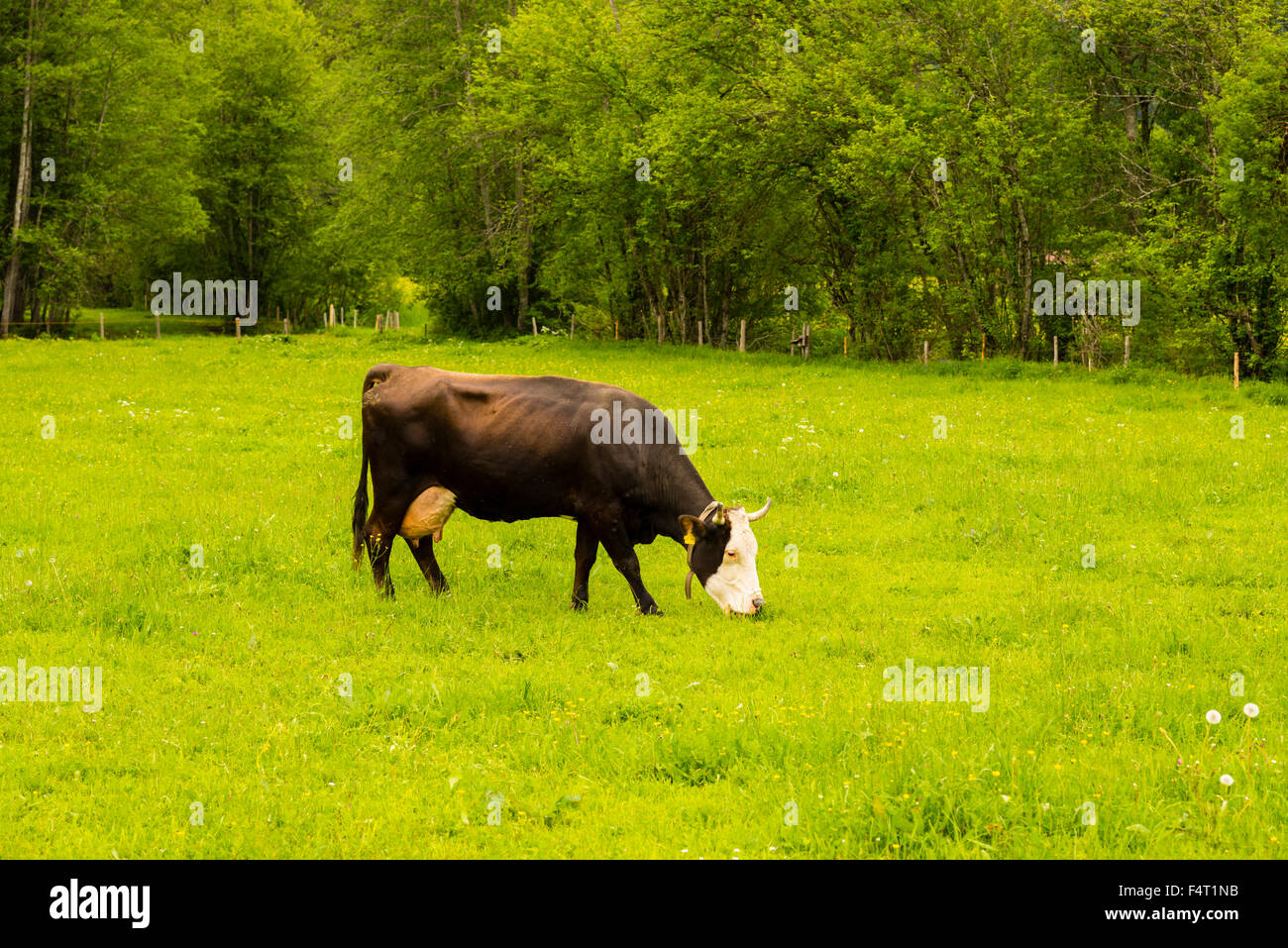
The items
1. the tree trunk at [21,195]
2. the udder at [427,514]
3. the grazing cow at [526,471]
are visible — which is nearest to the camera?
the grazing cow at [526,471]

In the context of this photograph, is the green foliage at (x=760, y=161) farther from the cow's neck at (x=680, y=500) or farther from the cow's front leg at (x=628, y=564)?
the cow's front leg at (x=628, y=564)

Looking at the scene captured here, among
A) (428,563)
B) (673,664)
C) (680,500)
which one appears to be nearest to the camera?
(673,664)

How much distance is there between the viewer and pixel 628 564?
12.4 metres

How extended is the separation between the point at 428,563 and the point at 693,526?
307 centimetres

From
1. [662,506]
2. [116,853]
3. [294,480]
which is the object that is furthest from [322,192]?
[116,853]

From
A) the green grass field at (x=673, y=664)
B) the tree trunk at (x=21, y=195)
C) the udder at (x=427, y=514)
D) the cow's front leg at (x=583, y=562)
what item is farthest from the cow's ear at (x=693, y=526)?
the tree trunk at (x=21, y=195)

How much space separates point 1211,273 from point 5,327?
148 ft

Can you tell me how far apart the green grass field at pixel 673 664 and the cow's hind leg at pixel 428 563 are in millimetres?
208

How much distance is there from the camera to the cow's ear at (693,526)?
39.5 ft

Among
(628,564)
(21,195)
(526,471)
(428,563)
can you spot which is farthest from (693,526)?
(21,195)

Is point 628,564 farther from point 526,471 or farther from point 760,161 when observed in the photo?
point 760,161

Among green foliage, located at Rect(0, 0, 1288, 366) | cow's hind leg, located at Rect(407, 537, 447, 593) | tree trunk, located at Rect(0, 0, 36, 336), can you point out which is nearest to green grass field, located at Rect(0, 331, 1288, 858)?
cow's hind leg, located at Rect(407, 537, 447, 593)

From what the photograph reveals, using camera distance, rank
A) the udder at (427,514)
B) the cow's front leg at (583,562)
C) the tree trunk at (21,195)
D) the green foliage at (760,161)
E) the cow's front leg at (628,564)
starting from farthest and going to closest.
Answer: the tree trunk at (21,195)
the green foliage at (760,161)
the udder at (427,514)
the cow's front leg at (583,562)
the cow's front leg at (628,564)

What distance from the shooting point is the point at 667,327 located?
46.9 m
